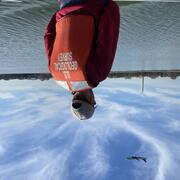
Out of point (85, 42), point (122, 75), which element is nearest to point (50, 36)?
point (85, 42)

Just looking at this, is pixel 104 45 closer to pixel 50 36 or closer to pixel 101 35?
pixel 101 35

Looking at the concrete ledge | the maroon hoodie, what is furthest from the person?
the concrete ledge

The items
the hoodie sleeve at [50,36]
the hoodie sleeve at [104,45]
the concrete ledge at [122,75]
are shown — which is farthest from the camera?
the concrete ledge at [122,75]

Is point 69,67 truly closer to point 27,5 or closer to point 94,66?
point 94,66

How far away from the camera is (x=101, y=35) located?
1.39 m

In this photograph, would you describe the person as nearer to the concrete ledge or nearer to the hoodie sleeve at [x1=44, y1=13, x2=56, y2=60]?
the hoodie sleeve at [x1=44, y1=13, x2=56, y2=60]

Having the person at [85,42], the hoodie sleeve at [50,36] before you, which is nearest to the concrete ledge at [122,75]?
the hoodie sleeve at [50,36]

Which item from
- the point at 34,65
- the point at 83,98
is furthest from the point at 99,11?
the point at 34,65

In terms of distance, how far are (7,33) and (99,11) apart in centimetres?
897

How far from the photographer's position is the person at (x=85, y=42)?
140 centimetres

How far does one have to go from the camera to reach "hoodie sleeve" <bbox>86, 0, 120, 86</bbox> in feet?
4.58

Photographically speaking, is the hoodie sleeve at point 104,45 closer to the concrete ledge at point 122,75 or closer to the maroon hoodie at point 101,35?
the maroon hoodie at point 101,35

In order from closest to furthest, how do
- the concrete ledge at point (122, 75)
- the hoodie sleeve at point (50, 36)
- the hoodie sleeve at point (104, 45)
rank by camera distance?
1. the hoodie sleeve at point (104, 45)
2. the hoodie sleeve at point (50, 36)
3. the concrete ledge at point (122, 75)

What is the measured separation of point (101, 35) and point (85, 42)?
8 cm
